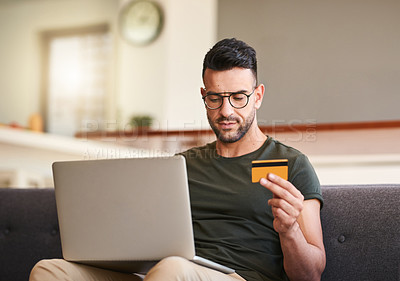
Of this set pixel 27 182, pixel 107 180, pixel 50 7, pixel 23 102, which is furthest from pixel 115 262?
pixel 50 7

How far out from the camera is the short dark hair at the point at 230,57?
159 centimetres

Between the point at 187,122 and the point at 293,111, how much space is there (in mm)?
1168

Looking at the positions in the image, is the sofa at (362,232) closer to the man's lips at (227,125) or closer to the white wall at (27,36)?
the man's lips at (227,125)

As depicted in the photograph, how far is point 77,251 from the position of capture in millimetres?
1354

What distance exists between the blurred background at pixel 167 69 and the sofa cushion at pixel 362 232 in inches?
77.9

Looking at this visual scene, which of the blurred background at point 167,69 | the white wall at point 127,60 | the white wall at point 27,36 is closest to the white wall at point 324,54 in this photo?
the blurred background at point 167,69

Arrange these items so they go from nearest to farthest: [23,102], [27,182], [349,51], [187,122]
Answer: [27,182], [349,51], [187,122], [23,102]

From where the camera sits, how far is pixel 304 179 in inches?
58.0

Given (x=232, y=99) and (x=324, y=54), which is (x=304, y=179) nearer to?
(x=232, y=99)

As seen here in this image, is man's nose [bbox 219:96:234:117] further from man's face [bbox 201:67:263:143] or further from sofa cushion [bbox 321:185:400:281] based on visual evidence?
→ sofa cushion [bbox 321:185:400:281]

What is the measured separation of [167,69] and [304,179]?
14.2ft

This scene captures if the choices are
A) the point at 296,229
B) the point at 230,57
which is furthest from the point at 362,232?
the point at 230,57

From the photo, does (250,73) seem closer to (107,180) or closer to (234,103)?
(234,103)

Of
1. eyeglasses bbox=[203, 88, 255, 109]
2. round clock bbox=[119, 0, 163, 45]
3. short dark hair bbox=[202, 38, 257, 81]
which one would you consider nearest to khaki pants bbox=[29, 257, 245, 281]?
eyeglasses bbox=[203, 88, 255, 109]
